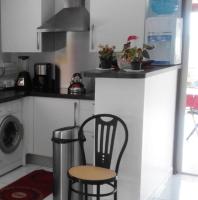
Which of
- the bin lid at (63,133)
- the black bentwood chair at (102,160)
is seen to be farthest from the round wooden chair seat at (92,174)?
the bin lid at (63,133)

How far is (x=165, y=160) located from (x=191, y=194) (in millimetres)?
433

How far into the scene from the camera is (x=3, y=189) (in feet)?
11.2

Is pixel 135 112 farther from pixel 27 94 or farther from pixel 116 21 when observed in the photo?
pixel 27 94

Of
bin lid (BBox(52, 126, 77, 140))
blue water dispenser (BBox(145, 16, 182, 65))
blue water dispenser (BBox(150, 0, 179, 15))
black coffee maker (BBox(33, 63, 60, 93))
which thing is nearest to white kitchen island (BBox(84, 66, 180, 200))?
blue water dispenser (BBox(145, 16, 182, 65))

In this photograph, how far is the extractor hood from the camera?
3889mm

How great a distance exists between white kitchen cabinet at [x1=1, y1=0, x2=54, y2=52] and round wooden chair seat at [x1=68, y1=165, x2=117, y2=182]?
6.66 feet

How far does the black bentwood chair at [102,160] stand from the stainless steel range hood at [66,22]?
1.49 m

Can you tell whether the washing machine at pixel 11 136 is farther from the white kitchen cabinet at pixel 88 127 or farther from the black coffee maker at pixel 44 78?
the white kitchen cabinet at pixel 88 127

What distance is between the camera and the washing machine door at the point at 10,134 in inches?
144

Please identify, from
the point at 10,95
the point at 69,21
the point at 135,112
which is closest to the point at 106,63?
the point at 135,112

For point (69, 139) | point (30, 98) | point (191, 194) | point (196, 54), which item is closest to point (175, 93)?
point (196, 54)

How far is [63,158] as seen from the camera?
3131 mm

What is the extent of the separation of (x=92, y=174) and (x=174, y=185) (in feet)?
4.99

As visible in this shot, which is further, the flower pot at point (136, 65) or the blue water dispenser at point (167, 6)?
the blue water dispenser at point (167, 6)
